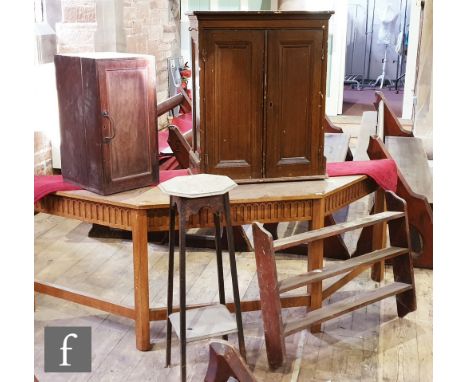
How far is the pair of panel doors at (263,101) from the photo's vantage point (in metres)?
3.15

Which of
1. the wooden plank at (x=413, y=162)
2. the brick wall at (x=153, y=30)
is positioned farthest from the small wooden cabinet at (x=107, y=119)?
the brick wall at (x=153, y=30)

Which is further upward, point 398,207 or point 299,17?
point 299,17

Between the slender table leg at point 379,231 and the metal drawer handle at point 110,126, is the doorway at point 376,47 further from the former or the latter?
the metal drawer handle at point 110,126

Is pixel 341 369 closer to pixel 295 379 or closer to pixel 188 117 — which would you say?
pixel 295 379

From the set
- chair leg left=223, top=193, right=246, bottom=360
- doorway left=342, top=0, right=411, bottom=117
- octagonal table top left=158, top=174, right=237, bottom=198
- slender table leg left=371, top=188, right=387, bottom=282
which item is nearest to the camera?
octagonal table top left=158, top=174, right=237, bottom=198

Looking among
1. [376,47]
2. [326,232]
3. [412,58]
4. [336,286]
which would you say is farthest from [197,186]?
[376,47]

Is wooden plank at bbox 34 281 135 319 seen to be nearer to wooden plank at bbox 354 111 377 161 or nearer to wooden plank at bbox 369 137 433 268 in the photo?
wooden plank at bbox 369 137 433 268

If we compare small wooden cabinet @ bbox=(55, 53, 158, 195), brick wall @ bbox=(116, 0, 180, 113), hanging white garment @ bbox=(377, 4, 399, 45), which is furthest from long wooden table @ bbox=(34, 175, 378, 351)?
hanging white garment @ bbox=(377, 4, 399, 45)

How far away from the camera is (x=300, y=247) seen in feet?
14.4

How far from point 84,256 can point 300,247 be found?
4.89 feet

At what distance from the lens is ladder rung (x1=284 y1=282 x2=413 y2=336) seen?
9.89 ft

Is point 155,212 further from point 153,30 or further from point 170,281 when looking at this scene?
point 153,30

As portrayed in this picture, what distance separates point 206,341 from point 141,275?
51cm

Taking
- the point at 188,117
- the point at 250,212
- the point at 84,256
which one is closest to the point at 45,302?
the point at 84,256
